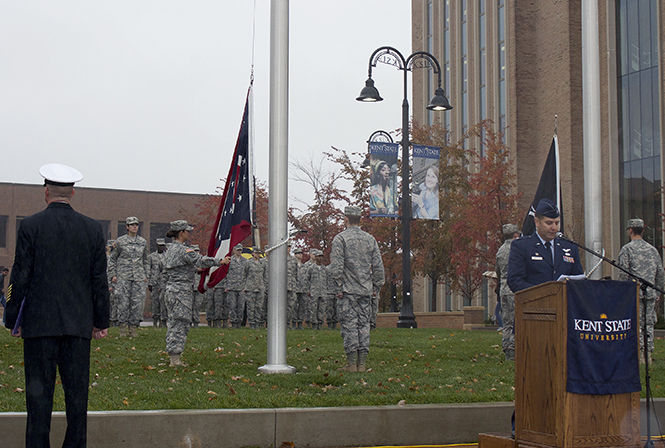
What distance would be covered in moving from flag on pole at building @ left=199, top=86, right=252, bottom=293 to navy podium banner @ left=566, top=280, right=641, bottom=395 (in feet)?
20.8

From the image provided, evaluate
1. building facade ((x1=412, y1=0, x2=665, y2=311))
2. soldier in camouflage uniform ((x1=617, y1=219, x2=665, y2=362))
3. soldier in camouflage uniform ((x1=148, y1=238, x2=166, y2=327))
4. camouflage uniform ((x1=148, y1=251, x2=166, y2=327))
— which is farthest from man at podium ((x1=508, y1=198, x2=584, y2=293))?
building facade ((x1=412, y1=0, x2=665, y2=311))

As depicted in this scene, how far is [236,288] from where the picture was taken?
2614 centimetres

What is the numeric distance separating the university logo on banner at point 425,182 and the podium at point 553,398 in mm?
20192

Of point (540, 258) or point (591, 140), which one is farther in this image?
point (591, 140)

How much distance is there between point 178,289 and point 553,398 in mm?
7222

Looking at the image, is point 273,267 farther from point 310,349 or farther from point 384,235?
point 384,235

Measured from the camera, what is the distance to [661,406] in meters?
9.33

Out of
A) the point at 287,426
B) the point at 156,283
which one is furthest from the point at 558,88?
the point at 287,426

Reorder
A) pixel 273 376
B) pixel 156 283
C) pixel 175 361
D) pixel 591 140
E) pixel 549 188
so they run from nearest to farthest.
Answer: pixel 273 376
pixel 175 361
pixel 549 188
pixel 591 140
pixel 156 283

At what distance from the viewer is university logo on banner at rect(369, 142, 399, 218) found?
2627cm

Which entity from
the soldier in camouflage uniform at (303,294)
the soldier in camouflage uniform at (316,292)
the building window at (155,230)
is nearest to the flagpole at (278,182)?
the soldier in camouflage uniform at (316,292)

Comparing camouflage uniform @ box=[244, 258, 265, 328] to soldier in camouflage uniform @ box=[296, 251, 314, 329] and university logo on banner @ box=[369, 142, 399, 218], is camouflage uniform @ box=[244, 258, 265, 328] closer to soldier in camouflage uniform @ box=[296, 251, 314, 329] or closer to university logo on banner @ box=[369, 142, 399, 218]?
soldier in camouflage uniform @ box=[296, 251, 314, 329]

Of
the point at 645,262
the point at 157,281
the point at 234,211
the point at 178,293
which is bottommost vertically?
the point at 178,293

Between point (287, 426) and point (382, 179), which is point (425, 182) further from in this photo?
point (287, 426)
